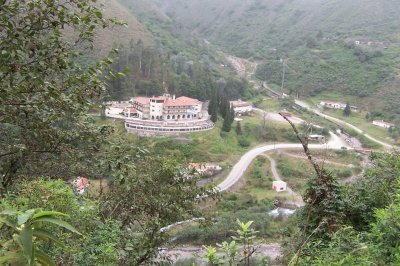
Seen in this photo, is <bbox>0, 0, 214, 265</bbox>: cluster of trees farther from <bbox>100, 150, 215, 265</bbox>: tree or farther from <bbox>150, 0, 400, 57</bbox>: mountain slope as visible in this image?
<bbox>150, 0, 400, 57</bbox>: mountain slope

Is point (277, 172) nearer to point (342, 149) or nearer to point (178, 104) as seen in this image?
point (342, 149)

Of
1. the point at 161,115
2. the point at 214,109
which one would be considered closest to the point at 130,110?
the point at 161,115

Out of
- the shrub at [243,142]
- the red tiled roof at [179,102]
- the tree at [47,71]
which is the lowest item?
the shrub at [243,142]

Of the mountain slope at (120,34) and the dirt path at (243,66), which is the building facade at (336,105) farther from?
the mountain slope at (120,34)

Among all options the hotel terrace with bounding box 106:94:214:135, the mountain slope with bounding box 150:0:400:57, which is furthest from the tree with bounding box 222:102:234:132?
the mountain slope with bounding box 150:0:400:57

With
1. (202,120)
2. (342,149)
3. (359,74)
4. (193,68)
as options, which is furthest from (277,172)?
(359,74)

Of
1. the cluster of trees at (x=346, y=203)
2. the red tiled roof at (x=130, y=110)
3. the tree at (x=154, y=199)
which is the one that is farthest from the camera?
the red tiled roof at (x=130, y=110)

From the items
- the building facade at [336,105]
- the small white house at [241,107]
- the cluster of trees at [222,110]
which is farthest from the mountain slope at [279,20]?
the cluster of trees at [222,110]

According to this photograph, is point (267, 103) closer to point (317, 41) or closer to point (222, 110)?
point (222, 110)
